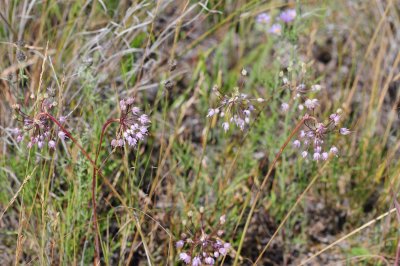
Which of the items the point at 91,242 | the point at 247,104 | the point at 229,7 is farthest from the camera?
the point at 229,7

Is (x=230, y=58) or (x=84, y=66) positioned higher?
(x=84, y=66)

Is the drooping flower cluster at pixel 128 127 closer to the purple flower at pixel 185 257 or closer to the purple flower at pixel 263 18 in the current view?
the purple flower at pixel 185 257

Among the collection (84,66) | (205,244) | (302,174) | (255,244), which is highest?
(84,66)

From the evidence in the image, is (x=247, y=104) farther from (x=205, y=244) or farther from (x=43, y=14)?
(x=43, y=14)

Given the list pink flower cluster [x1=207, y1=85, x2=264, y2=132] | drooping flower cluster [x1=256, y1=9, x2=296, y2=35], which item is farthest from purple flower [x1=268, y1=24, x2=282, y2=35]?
pink flower cluster [x1=207, y1=85, x2=264, y2=132]

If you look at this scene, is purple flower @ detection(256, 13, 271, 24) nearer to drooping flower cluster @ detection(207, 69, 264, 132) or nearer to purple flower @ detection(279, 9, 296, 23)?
purple flower @ detection(279, 9, 296, 23)

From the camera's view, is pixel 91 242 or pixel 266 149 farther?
pixel 266 149

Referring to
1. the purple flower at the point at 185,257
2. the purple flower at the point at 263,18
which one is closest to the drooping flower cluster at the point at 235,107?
the purple flower at the point at 185,257

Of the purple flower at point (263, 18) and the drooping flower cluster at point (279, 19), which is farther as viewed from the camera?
the purple flower at point (263, 18)

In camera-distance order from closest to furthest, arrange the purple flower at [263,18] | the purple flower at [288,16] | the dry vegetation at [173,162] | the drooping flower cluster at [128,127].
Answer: the drooping flower cluster at [128,127] < the dry vegetation at [173,162] < the purple flower at [288,16] < the purple flower at [263,18]

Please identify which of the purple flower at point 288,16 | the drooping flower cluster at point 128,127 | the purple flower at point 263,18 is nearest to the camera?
the drooping flower cluster at point 128,127

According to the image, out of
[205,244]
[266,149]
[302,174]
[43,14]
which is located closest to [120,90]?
[43,14]
